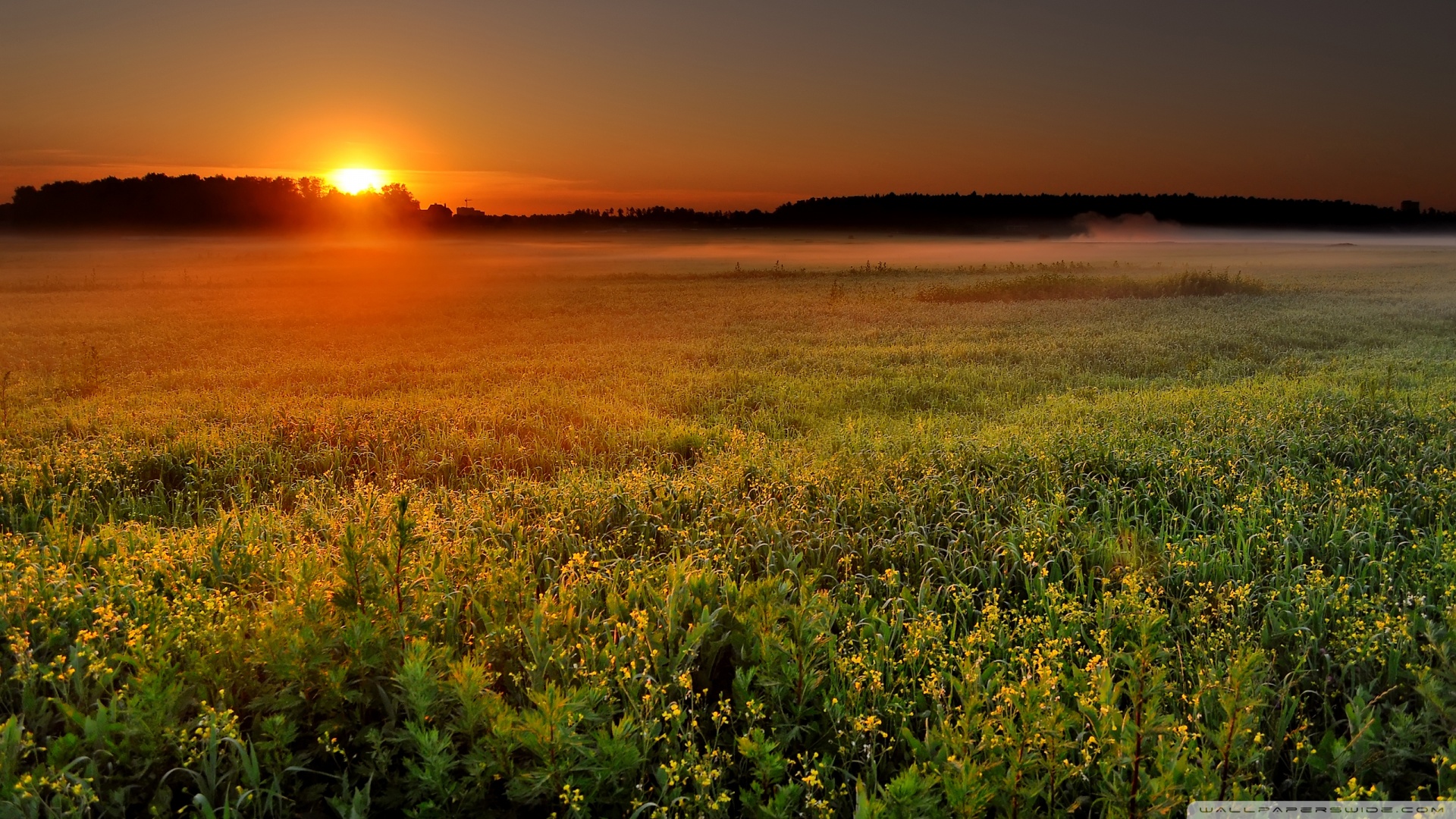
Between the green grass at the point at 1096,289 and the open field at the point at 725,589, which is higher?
the green grass at the point at 1096,289

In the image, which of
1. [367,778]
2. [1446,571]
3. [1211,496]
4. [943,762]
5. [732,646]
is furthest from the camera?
[1211,496]

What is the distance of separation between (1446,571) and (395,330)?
64.7 ft

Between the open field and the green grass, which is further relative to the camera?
the green grass

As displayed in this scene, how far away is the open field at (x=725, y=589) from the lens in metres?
3.11

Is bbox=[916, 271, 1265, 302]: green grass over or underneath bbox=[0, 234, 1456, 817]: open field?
over

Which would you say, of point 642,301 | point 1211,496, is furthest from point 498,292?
point 1211,496

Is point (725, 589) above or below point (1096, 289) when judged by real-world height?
below

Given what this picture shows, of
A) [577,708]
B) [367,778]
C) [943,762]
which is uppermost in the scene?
[577,708]

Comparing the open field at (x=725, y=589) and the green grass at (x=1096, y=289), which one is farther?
the green grass at (x=1096, y=289)

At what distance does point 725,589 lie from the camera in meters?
4.58

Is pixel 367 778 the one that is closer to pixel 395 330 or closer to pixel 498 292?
pixel 395 330

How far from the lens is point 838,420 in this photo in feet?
32.4

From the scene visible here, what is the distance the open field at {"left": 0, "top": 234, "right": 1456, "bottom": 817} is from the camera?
3.11 meters

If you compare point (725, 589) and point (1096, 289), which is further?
point (1096, 289)
